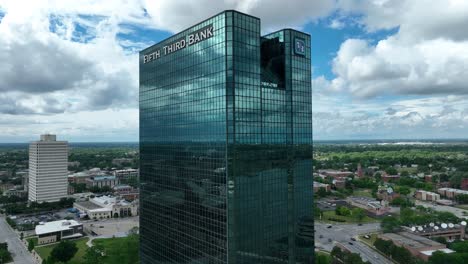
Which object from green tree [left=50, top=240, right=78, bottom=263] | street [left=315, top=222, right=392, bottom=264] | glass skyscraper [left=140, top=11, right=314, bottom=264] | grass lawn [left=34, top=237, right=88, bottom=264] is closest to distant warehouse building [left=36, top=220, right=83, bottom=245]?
grass lawn [left=34, top=237, right=88, bottom=264]

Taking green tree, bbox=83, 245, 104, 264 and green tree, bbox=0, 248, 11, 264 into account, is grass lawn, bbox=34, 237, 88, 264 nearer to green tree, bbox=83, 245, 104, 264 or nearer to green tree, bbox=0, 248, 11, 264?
green tree, bbox=0, 248, 11, 264

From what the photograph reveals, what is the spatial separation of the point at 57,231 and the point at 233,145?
491 feet

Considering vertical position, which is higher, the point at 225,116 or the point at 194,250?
the point at 225,116

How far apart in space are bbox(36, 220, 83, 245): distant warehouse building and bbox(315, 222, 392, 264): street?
12073cm

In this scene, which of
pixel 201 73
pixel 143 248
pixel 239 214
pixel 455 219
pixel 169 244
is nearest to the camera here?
pixel 239 214

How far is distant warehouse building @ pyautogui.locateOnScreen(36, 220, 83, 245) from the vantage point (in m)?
172

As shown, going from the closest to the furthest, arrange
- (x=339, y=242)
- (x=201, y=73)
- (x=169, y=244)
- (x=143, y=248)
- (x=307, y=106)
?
(x=201, y=73) < (x=307, y=106) < (x=169, y=244) < (x=143, y=248) < (x=339, y=242)

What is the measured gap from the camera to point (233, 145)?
6103 cm

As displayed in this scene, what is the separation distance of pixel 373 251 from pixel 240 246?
108756 mm

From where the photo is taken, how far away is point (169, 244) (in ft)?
264

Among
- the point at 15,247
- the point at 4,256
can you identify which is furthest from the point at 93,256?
the point at 15,247

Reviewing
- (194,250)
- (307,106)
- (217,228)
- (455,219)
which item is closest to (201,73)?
(307,106)

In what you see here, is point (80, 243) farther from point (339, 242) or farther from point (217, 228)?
point (217, 228)

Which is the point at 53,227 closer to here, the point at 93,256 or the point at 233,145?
the point at 93,256
